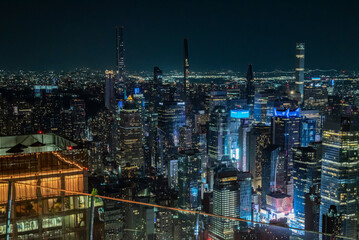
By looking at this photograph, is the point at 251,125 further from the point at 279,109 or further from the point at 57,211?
the point at 57,211

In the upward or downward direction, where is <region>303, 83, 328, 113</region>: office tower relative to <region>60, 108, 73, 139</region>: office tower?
upward

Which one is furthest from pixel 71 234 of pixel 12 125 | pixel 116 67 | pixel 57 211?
pixel 116 67

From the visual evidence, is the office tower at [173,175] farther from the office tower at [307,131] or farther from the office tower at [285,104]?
the office tower at [285,104]

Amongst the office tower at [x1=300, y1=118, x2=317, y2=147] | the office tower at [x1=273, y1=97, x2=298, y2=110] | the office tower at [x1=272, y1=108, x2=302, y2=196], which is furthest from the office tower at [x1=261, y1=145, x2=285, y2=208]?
the office tower at [x1=273, y1=97, x2=298, y2=110]

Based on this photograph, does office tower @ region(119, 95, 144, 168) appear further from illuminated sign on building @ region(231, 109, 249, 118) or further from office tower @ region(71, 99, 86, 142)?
illuminated sign on building @ region(231, 109, 249, 118)

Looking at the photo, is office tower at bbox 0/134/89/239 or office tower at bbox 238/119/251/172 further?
office tower at bbox 238/119/251/172

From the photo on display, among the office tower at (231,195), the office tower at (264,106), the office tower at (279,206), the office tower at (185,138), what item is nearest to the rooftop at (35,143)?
the office tower at (231,195)
